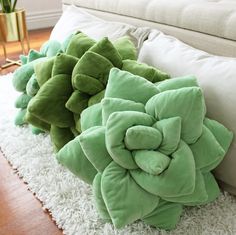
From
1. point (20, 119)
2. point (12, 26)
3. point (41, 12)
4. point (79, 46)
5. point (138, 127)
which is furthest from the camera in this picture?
point (41, 12)

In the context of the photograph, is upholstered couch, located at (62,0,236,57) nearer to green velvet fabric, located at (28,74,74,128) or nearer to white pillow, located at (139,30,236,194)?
white pillow, located at (139,30,236,194)

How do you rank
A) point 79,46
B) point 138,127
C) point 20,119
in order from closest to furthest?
point 138,127 < point 79,46 < point 20,119

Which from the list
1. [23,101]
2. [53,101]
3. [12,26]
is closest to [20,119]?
[23,101]

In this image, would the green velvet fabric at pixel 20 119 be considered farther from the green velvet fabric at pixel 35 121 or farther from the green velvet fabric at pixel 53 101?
the green velvet fabric at pixel 53 101

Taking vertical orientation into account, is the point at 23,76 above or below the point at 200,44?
below

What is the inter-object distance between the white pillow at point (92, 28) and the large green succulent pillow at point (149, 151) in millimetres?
414

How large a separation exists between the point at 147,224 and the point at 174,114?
0.29 m

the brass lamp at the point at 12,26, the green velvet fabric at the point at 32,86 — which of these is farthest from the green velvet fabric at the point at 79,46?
the brass lamp at the point at 12,26

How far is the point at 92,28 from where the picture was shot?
1272 mm

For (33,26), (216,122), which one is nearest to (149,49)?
(216,122)

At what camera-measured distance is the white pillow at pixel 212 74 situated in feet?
2.67

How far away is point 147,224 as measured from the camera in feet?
2.69

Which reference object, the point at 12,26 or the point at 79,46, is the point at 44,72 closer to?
the point at 79,46

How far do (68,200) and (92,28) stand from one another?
0.67 m
